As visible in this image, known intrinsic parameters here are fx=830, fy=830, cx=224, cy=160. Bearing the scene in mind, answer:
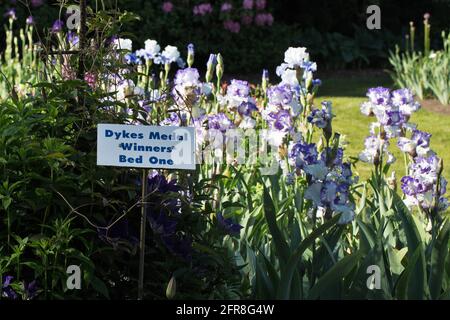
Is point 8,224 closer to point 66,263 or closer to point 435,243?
point 66,263

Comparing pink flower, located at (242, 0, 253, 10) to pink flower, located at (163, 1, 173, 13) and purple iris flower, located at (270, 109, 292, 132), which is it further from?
purple iris flower, located at (270, 109, 292, 132)

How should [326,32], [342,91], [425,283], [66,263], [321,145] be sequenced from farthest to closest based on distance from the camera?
[326,32], [342,91], [321,145], [425,283], [66,263]

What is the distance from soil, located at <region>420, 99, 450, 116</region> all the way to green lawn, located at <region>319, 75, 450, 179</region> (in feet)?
0.30

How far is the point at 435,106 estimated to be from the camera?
26.7 feet

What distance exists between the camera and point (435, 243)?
270cm

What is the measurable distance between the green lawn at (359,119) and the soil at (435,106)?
9cm

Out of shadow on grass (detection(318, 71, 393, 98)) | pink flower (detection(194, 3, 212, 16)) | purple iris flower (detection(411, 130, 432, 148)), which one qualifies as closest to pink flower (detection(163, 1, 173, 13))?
pink flower (detection(194, 3, 212, 16))

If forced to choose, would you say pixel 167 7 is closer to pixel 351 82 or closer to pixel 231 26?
pixel 231 26

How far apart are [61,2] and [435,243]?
152 centimetres

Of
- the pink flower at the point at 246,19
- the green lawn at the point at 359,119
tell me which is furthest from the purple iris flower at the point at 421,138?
the pink flower at the point at 246,19

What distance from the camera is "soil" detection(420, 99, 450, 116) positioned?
26.1 ft

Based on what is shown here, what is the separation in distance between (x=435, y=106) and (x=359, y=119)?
80 cm
